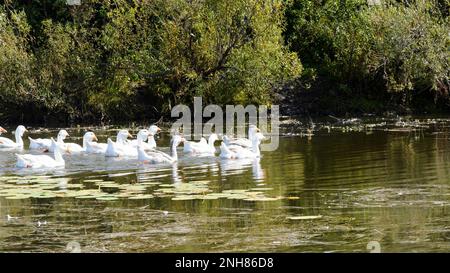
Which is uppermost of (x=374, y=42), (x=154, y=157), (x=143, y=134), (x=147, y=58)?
(x=374, y=42)

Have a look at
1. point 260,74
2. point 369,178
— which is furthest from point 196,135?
point 369,178

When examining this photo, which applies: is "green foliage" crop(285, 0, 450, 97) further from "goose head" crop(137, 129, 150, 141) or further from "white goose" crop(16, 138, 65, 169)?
"white goose" crop(16, 138, 65, 169)

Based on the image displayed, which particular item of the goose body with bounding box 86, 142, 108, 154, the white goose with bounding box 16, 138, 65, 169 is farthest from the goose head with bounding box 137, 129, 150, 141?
the white goose with bounding box 16, 138, 65, 169

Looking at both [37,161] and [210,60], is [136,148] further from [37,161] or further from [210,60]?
[210,60]

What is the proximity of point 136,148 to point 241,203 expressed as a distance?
8.69m

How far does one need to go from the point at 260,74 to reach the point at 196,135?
427 cm

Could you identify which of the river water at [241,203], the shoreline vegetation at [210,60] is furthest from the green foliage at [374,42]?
the river water at [241,203]

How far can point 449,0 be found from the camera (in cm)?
3666

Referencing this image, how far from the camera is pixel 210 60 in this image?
112ft

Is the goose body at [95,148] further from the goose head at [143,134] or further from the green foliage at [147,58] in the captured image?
the green foliage at [147,58]

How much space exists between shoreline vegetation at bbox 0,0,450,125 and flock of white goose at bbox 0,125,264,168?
6.64 meters

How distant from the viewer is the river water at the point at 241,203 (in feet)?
45.1

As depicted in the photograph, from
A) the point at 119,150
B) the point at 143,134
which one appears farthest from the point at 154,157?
the point at 143,134

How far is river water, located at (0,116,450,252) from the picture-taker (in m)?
13.8
